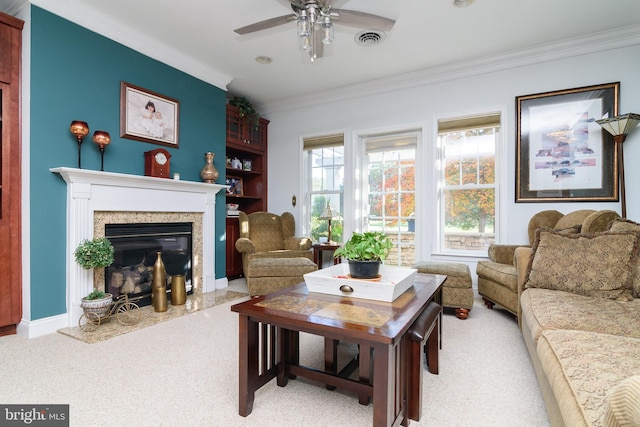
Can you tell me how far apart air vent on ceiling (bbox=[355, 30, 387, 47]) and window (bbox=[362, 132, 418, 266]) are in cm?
142

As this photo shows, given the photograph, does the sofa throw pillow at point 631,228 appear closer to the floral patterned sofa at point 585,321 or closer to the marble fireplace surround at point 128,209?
the floral patterned sofa at point 585,321

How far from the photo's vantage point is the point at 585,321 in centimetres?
156

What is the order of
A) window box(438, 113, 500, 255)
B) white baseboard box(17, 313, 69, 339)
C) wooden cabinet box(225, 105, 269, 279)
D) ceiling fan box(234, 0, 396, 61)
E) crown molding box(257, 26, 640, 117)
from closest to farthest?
ceiling fan box(234, 0, 396, 61) < white baseboard box(17, 313, 69, 339) < crown molding box(257, 26, 640, 117) < window box(438, 113, 500, 255) < wooden cabinet box(225, 105, 269, 279)

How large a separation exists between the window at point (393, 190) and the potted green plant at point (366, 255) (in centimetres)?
275

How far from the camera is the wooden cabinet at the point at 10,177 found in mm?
2518

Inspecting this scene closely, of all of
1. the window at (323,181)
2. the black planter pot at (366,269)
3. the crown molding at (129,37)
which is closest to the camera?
the black planter pot at (366,269)

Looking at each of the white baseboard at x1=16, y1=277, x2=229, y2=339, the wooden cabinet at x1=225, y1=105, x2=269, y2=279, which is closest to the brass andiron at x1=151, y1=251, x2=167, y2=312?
the white baseboard at x1=16, y1=277, x2=229, y2=339

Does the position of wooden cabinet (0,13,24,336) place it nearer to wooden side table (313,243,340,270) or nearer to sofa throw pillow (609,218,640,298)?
wooden side table (313,243,340,270)

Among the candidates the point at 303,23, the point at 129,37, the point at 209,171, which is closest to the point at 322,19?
the point at 303,23

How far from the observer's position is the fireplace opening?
122 inches

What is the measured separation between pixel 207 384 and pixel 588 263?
2.45 meters

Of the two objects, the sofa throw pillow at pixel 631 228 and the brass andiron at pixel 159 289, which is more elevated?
the sofa throw pillow at pixel 631 228

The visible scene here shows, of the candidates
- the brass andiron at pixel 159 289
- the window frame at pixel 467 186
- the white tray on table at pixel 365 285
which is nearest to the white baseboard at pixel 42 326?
the brass andiron at pixel 159 289

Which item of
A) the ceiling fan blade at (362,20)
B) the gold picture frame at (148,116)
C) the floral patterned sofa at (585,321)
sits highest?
the ceiling fan blade at (362,20)
